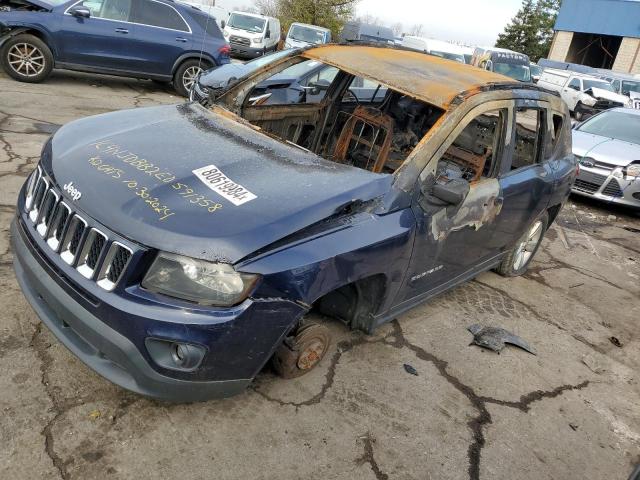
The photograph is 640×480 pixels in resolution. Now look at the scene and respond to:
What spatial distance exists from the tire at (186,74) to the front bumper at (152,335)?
27.9ft

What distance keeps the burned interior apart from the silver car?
4.56m

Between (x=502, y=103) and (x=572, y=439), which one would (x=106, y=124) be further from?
(x=572, y=439)

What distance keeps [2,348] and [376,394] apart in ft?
6.59

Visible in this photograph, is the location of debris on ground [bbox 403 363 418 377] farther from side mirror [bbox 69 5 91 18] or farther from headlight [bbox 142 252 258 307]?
side mirror [bbox 69 5 91 18]

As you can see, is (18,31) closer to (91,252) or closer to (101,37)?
(101,37)

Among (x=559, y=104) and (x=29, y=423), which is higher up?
(x=559, y=104)

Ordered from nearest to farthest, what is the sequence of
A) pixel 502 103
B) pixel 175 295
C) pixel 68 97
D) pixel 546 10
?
1. pixel 175 295
2. pixel 502 103
3. pixel 68 97
4. pixel 546 10

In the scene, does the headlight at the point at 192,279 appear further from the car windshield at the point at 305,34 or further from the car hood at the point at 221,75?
the car windshield at the point at 305,34

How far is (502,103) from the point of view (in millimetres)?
3387

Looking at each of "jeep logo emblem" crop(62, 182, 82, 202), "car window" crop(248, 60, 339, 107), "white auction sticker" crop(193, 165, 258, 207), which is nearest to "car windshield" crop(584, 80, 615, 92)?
"car window" crop(248, 60, 339, 107)

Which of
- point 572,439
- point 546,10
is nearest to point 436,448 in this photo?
point 572,439

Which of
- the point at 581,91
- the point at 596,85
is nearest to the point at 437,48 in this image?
the point at 581,91

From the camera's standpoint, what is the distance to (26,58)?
338 inches

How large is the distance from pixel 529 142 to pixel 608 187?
4.30m
